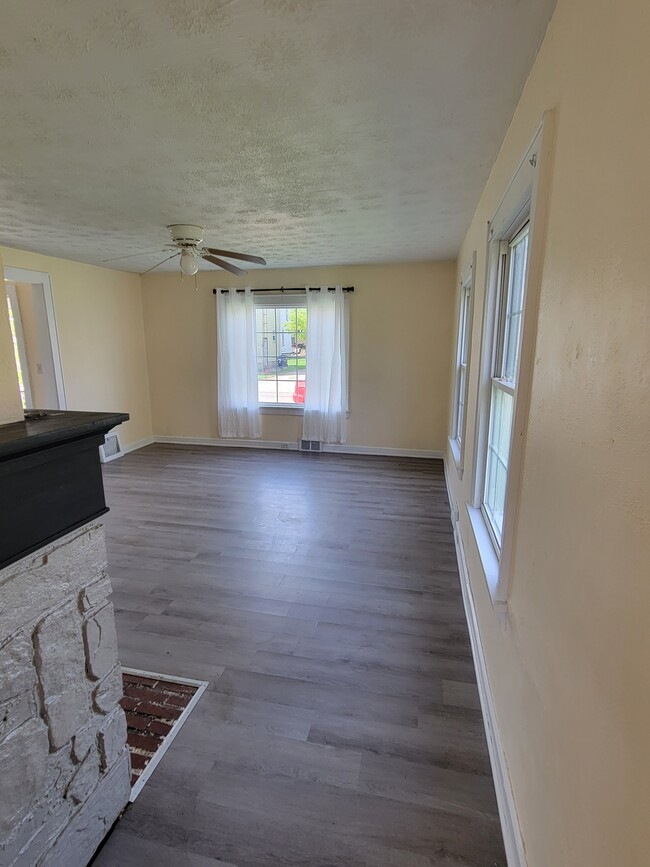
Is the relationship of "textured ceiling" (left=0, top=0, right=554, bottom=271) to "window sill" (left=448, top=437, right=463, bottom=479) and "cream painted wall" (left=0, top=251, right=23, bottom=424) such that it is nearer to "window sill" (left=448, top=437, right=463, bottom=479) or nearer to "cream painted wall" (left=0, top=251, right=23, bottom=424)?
"cream painted wall" (left=0, top=251, right=23, bottom=424)

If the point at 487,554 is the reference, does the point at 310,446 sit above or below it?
below

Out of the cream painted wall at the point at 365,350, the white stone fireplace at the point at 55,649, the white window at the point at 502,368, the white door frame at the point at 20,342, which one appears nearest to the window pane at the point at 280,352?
the cream painted wall at the point at 365,350

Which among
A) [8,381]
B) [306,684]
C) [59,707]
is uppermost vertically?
[8,381]

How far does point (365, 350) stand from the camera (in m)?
5.39

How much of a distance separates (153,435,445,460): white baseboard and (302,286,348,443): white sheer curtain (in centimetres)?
18

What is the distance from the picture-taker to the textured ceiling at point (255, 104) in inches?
46.4

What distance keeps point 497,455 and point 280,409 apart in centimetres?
407

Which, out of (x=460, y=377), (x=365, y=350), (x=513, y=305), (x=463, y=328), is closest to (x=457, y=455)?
(x=460, y=377)

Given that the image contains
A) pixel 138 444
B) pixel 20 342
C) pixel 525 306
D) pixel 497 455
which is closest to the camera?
pixel 525 306

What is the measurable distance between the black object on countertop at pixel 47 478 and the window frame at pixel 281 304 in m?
4.56

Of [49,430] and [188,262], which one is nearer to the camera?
[49,430]

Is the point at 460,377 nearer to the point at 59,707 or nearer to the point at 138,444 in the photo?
the point at 59,707

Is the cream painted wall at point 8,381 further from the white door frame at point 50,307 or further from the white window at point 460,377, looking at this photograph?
the white door frame at point 50,307

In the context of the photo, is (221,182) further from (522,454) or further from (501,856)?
(501,856)
